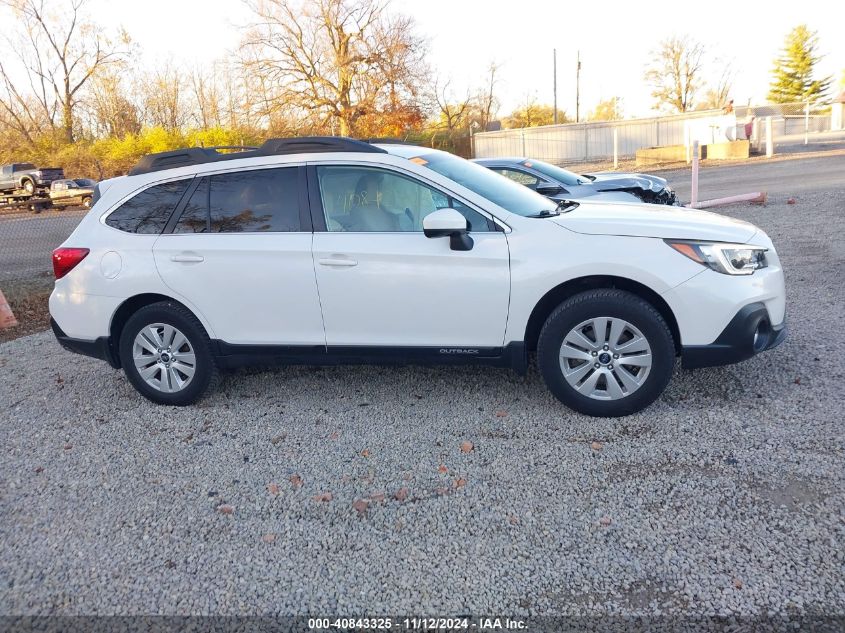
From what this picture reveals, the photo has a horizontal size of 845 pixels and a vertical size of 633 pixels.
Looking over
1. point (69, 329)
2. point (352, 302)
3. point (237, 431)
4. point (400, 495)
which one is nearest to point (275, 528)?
point (400, 495)

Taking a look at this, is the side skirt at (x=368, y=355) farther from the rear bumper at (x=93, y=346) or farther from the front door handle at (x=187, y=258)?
the rear bumper at (x=93, y=346)

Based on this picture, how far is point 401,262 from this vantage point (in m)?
4.62

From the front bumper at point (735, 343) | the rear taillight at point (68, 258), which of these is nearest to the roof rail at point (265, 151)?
the rear taillight at point (68, 258)

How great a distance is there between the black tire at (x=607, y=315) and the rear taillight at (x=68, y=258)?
338cm

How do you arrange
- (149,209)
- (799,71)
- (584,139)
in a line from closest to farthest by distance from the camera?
(149,209) < (584,139) < (799,71)

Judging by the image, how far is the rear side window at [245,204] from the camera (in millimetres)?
4945

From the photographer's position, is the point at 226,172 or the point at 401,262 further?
the point at 226,172

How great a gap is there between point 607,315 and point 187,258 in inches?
113

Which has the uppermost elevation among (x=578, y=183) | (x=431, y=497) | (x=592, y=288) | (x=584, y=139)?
(x=584, y=139)

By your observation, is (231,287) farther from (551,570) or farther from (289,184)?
(551,570)

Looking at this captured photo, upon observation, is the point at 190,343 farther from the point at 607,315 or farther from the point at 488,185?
the point at 607,315

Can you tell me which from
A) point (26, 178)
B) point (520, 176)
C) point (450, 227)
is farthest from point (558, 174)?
point (26, 178)

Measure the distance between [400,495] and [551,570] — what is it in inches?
39.1

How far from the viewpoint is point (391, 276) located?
4637mm
